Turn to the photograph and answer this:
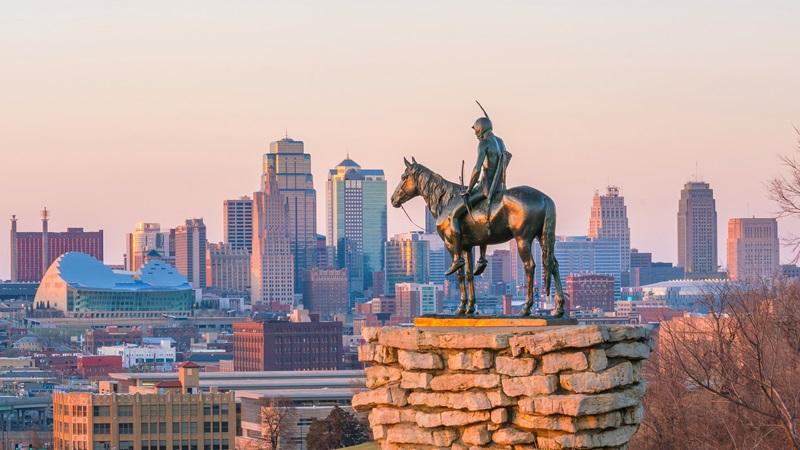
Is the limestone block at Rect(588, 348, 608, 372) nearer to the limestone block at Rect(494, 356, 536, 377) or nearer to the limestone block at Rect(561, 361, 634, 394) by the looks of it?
the limestone block at Rect(561, 361, 634, 394)

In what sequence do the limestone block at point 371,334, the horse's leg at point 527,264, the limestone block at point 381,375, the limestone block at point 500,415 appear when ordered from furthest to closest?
the horse's leg at point 527,264, the limestone block at point 371,334, the limestone block at point 381,375, the limestone block at point 500,415

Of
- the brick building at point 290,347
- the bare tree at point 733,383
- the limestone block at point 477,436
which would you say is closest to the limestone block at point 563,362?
the limestone block at point 477,436

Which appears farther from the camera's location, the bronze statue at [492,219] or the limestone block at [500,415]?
the bronze statue at [492,219]

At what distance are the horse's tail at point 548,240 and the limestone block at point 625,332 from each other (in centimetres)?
82

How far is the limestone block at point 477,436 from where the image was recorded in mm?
13070

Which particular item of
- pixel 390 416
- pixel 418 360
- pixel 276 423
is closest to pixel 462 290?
pixel 418 360

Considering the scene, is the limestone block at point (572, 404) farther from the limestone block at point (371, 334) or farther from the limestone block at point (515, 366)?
the limestone block at point (371, 334)

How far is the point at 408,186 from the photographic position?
15031mm

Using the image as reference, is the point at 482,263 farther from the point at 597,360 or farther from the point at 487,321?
the point at 597,360

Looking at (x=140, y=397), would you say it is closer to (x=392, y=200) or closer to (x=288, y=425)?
(x=288, y=425)

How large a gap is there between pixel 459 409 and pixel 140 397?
7390 cm

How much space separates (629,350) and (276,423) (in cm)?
6136

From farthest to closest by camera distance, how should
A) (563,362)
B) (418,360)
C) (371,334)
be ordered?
(371,334) → (418,360) → (563,362)

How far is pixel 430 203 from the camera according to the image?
14.8 metres
